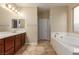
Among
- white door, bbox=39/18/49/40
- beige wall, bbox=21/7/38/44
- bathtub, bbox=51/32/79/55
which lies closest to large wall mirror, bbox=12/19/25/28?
beige wall, bbox=21/7/38/44

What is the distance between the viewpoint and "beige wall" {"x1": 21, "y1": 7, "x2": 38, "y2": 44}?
606 cm

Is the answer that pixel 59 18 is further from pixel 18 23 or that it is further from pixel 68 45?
pixel 68 45

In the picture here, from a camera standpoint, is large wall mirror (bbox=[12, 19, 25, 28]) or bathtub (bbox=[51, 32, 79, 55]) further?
large wall mirror (bbox=[12, 19, 25, 28])

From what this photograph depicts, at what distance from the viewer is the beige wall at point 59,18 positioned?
4340 mm

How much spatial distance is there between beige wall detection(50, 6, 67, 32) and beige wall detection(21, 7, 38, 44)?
2.94ft

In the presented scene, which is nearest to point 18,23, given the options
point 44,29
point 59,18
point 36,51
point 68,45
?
point 44,29

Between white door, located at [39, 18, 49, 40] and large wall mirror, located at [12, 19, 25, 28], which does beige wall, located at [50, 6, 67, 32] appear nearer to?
white door, located at [39, 18, 49, 40]

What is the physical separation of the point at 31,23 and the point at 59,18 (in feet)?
5.57

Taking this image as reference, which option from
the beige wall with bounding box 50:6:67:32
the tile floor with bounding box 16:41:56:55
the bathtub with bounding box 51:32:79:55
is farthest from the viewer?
the beige wall with bounding box 50:6:67:32

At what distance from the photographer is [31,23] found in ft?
19.9
